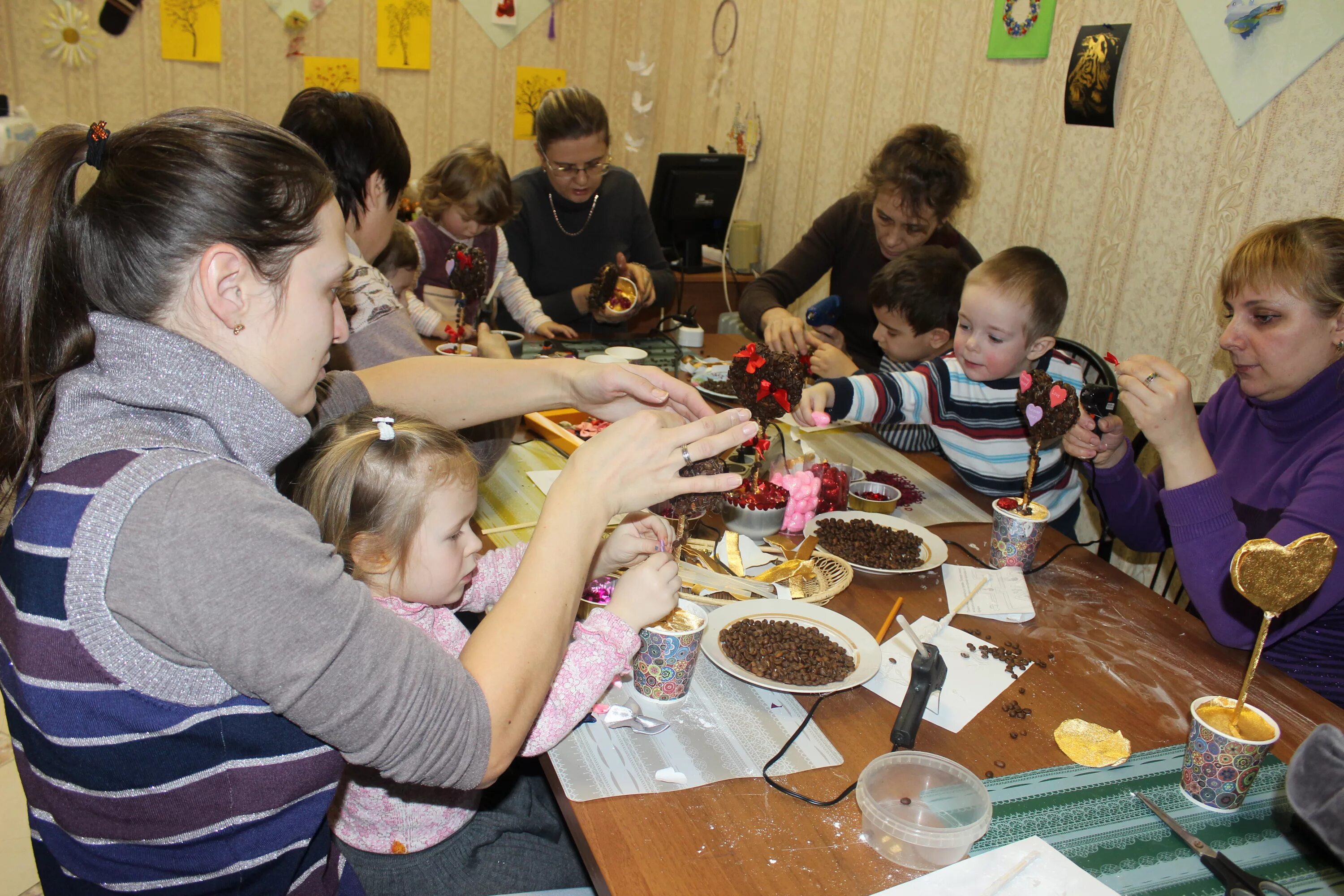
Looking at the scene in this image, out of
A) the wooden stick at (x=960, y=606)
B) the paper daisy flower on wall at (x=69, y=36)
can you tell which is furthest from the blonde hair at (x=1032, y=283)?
the paper daisy flower on wall at (x=69, y=36)

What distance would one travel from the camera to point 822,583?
1.62m

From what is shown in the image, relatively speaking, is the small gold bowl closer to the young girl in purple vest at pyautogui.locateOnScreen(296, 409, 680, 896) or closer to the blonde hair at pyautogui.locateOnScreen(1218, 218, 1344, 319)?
the young girl in purple vest at pyautogui.locateOnScreen(296, 409, 680, 896)

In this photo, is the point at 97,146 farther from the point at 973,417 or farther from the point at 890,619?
the point at 973,417

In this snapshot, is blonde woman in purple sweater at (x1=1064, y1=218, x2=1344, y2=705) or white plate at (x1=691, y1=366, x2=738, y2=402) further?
white plate at (x1=691, y1=366, x2=738, y2=402)

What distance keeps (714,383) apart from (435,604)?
134 centimetres

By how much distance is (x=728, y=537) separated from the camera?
1.75 meters

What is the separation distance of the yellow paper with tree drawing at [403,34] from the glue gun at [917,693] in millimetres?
4483

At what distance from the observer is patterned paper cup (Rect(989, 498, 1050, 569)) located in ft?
5.52

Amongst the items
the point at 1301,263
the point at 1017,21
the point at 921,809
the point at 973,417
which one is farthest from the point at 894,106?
the point at 921,809

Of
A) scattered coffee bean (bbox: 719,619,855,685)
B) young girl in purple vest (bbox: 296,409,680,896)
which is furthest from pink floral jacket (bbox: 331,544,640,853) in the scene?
scattered coffee bean (bbox: 719,619,855,685)

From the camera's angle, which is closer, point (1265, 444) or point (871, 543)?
point (871, 543)

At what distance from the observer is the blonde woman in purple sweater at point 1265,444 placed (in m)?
1.53

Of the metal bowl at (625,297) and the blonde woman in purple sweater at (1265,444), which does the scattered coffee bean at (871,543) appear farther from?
the metal bowl at (625,297)

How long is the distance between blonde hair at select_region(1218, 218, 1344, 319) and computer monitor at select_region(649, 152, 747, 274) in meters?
2.72
